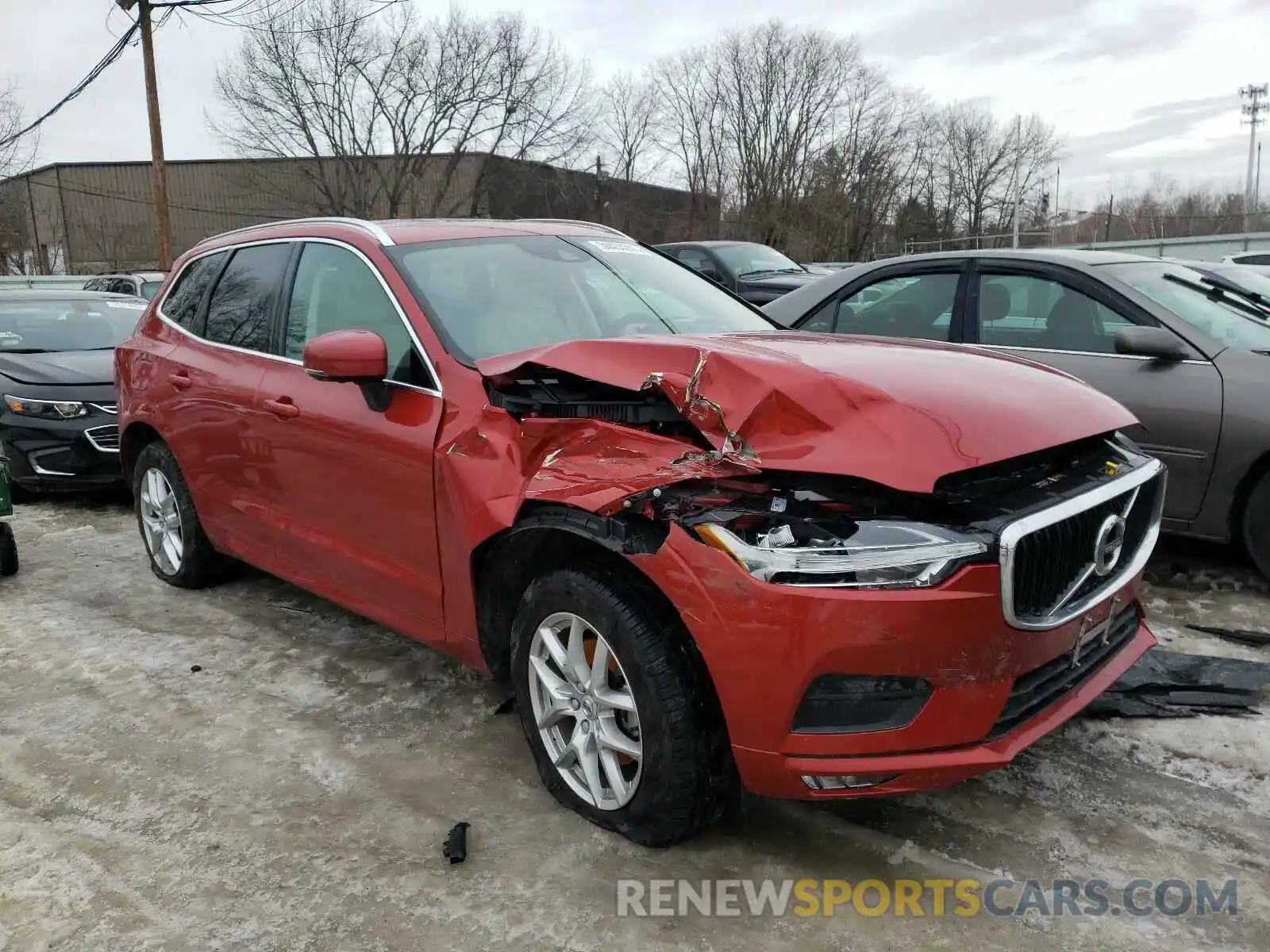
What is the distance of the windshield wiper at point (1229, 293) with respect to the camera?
4789 millimetres

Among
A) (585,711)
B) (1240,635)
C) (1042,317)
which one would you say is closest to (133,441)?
(585,711)

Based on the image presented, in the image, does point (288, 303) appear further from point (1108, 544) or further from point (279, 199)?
point (279, 199)

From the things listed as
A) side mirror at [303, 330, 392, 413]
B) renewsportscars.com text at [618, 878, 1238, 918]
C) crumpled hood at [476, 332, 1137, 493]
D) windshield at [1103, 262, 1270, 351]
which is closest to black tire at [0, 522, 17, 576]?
side mirror at [303, 330, 392, 413]

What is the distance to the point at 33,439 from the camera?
6.61 meters

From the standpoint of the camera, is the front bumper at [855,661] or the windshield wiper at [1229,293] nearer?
the front bumper at [855,661]

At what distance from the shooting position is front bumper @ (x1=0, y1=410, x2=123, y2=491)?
260 inches

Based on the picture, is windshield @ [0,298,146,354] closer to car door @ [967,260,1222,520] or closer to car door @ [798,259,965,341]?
car door @ [798,259,965,341]

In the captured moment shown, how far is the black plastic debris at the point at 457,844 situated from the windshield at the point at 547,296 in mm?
1470

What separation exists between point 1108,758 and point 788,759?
1.46 m

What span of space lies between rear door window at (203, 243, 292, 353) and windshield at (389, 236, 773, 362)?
88cm

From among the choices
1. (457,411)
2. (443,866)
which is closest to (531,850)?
(443,866)

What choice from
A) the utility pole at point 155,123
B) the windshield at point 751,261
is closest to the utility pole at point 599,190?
the utility pole at point 155,123

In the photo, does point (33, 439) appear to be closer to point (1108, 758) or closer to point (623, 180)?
point (1108, 758)

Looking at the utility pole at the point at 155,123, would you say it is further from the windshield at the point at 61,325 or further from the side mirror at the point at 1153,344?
the side mirror at the point at 1153,344
